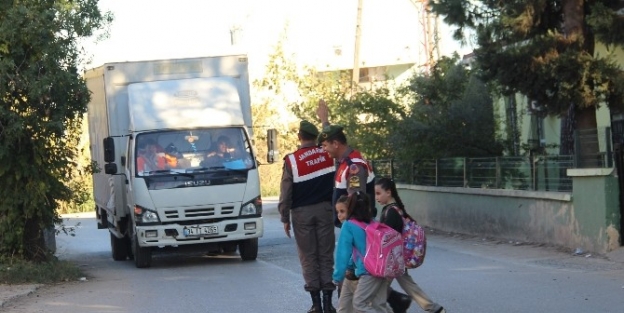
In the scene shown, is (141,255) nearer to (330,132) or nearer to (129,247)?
(129,247)

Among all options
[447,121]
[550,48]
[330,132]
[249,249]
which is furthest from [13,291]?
[447,121]

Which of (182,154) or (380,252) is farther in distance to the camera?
(182,154)

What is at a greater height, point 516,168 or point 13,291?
point 516,168

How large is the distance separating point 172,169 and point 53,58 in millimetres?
2599

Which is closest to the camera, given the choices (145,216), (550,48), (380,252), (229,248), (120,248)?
(380,252)

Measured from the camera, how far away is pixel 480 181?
69.5 ft

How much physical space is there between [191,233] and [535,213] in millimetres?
5927

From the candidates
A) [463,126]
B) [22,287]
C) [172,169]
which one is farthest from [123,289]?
[463,126]

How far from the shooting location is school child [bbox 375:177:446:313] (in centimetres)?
872

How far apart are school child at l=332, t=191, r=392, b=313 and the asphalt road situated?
219 centimetres

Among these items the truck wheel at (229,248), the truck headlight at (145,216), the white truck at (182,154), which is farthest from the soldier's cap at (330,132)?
the truck wheel at (229,248)

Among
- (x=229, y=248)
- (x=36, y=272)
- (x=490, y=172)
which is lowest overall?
(x=229, y=248)

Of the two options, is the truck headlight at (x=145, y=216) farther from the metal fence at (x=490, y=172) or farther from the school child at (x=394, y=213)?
the school child at (x=394, y=213)

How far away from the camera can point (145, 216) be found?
52.6 feet
